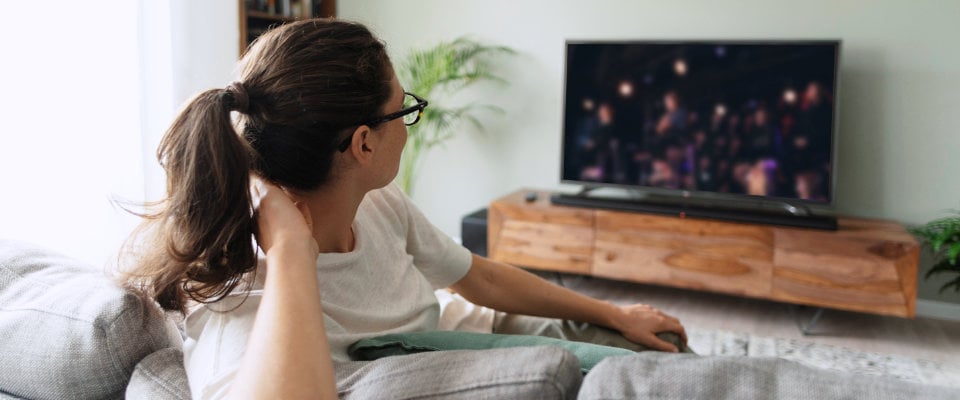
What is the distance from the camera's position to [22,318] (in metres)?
1.04

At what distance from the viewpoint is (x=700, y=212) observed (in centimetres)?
345

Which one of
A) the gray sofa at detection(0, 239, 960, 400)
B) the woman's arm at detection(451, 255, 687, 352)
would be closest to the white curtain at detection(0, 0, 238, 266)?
the woman's arm at detection(451, 255, 687, 352)

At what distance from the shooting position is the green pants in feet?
4.95

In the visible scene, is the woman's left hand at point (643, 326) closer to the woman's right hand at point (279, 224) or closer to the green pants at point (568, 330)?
the green pants at point (568, 330)

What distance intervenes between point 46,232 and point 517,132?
2174mm

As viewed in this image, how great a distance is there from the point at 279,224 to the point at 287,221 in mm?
10

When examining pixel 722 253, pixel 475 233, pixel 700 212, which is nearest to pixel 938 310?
pixel 722 253

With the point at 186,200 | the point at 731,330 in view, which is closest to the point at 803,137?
the point at 731,330

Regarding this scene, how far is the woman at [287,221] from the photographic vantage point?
0.91 m

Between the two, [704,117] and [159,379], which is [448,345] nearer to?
[159,379]

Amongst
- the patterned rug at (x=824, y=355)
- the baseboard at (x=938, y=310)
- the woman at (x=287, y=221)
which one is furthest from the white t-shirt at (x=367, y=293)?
the baseboard at (x=938, y=310)

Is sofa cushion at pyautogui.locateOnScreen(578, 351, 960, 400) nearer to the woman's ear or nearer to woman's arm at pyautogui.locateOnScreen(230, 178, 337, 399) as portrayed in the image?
woman's arm at pyautogui.locateOnScreen(230, 178, 337, 399)

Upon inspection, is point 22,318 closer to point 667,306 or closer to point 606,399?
point 606,399

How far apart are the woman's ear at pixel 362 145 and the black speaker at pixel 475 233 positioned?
2659mm
